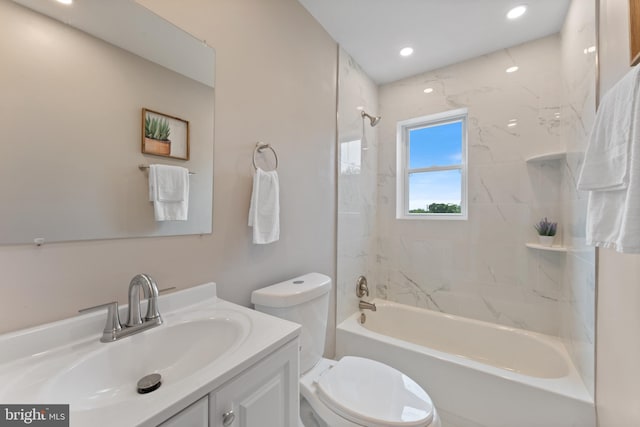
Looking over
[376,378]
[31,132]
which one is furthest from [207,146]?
[376,378]

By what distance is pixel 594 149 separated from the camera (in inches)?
31.3

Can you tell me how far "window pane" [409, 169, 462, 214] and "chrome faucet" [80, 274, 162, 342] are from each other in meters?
2.26

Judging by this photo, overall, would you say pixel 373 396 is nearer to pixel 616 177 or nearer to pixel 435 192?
pixel 616 177

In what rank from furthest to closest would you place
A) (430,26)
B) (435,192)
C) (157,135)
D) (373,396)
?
(435,192) → (430,26) → (373,396) → (157,135)

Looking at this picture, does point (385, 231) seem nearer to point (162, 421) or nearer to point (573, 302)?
point (573, 302)

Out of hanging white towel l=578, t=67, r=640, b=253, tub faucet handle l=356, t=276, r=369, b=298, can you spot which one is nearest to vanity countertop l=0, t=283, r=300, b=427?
hanging white towel l=578, t=67, r=640, b=253

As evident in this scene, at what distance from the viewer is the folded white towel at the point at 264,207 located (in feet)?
3.99

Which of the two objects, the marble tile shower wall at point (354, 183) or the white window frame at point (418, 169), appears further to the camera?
the white window frame at point (418, 169)

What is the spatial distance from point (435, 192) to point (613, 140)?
1.69m

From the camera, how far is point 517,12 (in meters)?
1.62

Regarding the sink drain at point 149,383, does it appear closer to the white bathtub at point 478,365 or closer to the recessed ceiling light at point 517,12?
the white bathtub at point 478,365

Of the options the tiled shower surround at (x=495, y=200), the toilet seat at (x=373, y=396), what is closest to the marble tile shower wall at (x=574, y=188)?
the tiled shower surround at (x=495, y=200)

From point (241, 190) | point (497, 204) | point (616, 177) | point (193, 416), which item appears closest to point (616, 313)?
point (616, 177)

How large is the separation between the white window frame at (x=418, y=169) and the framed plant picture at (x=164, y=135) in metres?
1.97
